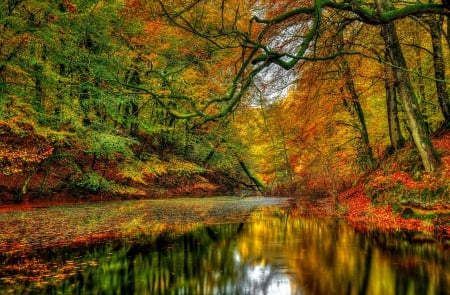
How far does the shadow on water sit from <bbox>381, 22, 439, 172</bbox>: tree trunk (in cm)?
352

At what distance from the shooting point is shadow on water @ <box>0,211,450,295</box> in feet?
18.1

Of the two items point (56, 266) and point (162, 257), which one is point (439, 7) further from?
point (56, 266)

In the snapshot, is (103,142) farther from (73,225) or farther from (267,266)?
(267,266)


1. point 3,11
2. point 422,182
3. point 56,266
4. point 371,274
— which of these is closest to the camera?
point 371,274

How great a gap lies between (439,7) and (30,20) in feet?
53.8

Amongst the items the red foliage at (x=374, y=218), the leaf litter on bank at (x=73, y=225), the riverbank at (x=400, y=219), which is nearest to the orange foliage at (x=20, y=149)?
the leaf litter on bank at (x=73, y=225)

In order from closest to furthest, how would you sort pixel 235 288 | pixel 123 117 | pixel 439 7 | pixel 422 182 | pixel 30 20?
pixel 235 288, pixel 439 7, pixel 422 182, pixel 30 20, pixel 123 117

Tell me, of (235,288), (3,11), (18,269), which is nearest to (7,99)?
(3,11)

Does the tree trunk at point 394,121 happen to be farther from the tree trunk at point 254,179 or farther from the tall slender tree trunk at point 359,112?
the tree trunk at point 254,179

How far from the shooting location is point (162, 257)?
760 centimetres

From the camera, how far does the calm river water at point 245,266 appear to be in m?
5.52

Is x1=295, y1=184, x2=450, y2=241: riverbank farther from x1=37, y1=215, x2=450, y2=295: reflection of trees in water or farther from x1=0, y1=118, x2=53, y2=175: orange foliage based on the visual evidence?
x1=0, y1=118, x2=53, y2=175: orange foliage

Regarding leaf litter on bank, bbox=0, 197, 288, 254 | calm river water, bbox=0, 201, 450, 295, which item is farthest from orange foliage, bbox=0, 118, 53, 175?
calm river water, bbox=0, 201, 450, 295

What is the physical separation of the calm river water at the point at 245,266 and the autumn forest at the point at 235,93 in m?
2.97
